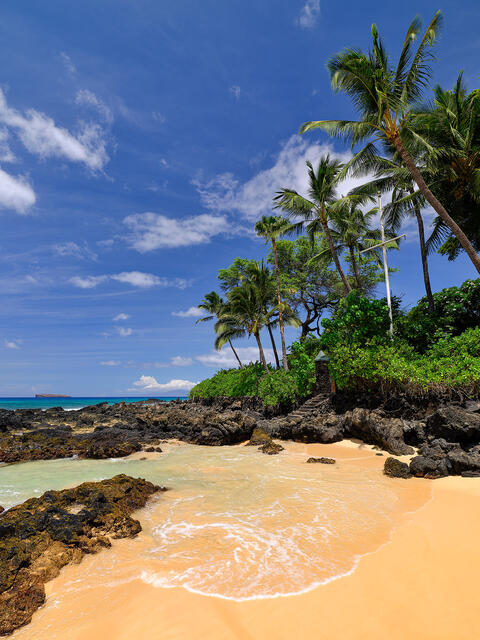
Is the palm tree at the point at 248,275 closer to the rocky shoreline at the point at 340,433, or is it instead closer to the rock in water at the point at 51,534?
the rocky shoreline at the point at 340,433

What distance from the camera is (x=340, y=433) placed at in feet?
38.4

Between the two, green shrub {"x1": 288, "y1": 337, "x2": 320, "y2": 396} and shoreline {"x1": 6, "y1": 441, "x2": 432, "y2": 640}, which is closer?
shoreline {"x1": 6, "y1": 441, "x2": 432, "y2": 640}

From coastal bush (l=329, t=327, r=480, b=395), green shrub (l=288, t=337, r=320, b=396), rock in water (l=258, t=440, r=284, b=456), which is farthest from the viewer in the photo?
green shrub (l=288, t=337, r=320, b=396)

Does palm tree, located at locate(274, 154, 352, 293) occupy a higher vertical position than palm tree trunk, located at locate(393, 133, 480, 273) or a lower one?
higher

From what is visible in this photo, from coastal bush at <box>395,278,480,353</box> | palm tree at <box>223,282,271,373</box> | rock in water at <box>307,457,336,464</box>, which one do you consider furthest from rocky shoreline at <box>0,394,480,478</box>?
palm tree at <box>223,282,271,373</box>

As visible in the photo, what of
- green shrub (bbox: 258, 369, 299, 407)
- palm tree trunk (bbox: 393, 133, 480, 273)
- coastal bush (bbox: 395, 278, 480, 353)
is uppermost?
palm tree trunk (bbox: 393, 133, 480, 273)

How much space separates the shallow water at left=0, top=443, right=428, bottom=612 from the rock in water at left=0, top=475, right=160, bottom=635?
0.80 feet

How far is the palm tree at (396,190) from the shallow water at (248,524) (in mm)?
13465

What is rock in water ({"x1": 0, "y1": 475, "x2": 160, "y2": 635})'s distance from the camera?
300 cm

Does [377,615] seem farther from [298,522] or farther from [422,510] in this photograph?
[422,510]

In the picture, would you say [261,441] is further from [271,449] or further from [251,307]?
[251,307]

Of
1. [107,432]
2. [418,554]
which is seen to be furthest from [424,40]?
[107,432]

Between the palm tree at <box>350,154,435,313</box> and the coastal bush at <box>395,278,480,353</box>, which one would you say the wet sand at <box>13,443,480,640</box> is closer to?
the coastal bush at <box>395,278,480,353</box>

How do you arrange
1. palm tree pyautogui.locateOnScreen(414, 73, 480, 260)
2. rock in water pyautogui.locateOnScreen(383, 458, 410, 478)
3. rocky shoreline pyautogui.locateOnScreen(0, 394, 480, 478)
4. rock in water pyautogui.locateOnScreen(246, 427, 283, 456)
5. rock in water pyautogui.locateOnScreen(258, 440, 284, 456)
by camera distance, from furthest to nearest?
palm tree pyautogui.locateOnScreen(414, 73, 480, 260) → rock in water pyautogui.locateOnScreen(246, 427, 283, 456) → rock in water pyautogui.locateOnScreen(258, 440, 284, 456) → rocky shoreline pyautogui.locateOnScreen(0, 394, 480, 478) → rock in water pyautogui.locateOnScreen(383, 458, 410, 478)
